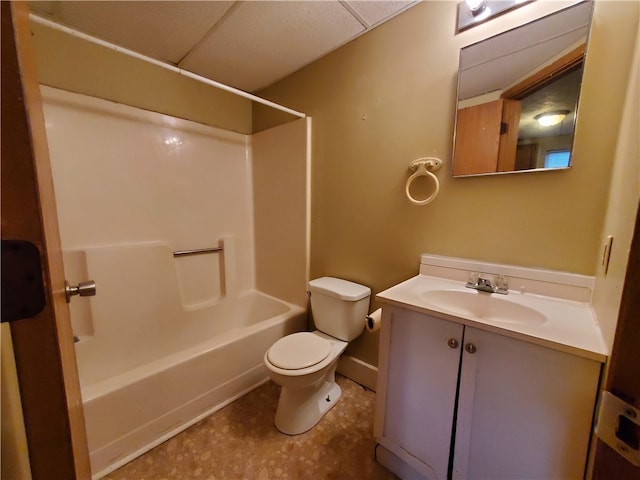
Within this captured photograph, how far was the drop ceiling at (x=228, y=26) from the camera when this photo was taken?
1307 mm

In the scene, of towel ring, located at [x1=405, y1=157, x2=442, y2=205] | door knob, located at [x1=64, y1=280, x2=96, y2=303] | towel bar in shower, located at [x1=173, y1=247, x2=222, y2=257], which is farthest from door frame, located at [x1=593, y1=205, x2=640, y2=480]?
towel bar in shower, located at [x1=173, y1=247, x2=222, y2=257]

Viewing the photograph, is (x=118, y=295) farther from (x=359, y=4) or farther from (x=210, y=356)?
(x=359, y=4)

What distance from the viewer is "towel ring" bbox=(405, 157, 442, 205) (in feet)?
4.27

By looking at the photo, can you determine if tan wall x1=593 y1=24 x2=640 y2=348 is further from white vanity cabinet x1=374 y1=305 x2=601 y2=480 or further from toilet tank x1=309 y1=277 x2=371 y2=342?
toilet tank x1=309 y1=277 x2=371 y2=342

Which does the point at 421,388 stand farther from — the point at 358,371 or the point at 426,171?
A: the point at 426,171

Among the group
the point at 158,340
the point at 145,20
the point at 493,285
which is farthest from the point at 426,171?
the point at 158,340

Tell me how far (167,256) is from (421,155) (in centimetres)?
Answer: 187

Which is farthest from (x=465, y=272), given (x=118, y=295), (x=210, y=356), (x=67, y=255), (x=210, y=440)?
(x=67, y=255)

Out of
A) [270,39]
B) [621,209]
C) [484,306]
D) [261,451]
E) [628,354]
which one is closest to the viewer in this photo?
[628,354]

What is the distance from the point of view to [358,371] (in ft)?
5.67

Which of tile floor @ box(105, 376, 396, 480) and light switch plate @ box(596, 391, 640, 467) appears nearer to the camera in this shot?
light switch plate @ box(596, 391, 640, 467)

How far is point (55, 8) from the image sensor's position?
1.32 meters

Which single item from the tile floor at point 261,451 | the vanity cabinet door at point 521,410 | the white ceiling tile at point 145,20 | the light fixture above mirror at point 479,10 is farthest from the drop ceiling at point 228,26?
the tile floor at point 261,451

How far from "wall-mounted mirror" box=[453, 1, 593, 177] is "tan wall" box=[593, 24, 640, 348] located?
0.56 feet
